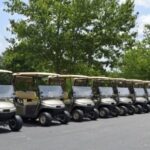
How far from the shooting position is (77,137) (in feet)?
47.4

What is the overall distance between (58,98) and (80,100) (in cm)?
173

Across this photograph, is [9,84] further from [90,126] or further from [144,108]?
[144,108]

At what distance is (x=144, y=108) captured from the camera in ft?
93.1

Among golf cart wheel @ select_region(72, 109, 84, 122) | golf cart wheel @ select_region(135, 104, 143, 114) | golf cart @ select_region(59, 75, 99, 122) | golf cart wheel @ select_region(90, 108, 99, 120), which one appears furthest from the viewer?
golf cart wheel @ select_region(135, 104, 143, 114)

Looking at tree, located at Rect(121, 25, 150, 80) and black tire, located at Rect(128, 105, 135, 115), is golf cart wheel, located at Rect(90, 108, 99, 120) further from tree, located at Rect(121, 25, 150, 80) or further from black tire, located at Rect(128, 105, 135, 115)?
tree, located at Rect(121, 25, 150, 80)

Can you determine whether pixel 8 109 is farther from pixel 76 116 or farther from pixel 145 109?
pixel 145 109

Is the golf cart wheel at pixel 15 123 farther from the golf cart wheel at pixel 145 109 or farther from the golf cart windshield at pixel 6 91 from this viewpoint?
the golf cart wheel at pixel 145 109

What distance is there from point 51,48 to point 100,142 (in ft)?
53.1

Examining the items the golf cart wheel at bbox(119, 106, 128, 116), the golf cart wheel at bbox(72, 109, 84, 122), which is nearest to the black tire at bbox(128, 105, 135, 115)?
the golf cart wheel at bbox(119, 106, 128, 116)

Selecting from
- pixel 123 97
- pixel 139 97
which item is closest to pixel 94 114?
pixel 123 97

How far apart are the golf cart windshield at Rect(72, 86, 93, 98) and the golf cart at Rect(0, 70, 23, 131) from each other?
16.0 feet

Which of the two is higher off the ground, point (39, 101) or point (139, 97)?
→ point (39, 101)

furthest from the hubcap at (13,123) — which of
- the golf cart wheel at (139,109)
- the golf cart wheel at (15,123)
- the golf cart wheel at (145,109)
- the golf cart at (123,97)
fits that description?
the golf cart wheel at (145,109)

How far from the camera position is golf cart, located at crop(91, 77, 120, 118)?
23.5 meters
